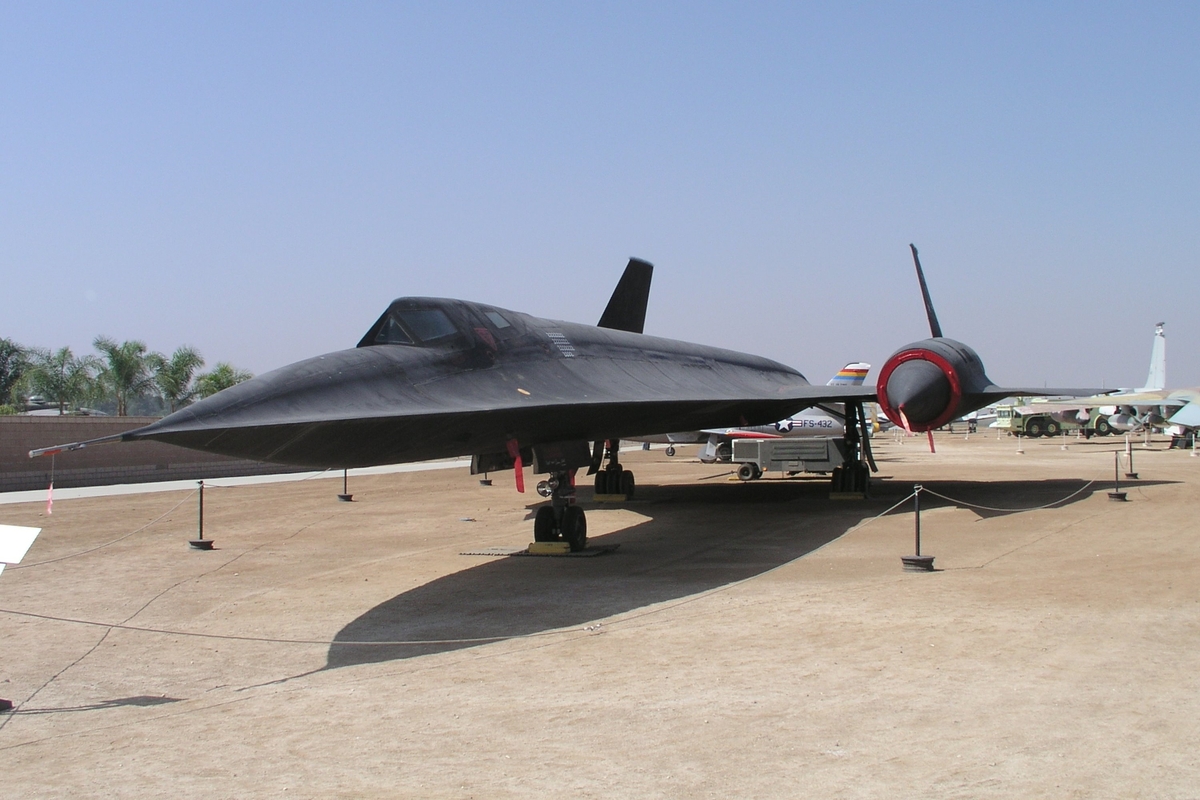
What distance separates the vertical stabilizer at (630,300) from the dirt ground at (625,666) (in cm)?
597

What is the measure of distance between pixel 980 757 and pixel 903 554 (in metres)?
6.46

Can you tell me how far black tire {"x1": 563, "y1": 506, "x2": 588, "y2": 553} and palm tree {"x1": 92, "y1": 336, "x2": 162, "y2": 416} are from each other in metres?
42.2

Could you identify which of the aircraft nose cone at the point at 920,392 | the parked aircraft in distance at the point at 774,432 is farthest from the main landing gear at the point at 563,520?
the parked aircraft in distance at the point at 774,432

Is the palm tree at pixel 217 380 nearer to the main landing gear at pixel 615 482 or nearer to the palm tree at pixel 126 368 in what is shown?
the palm tree at pixel 126 368

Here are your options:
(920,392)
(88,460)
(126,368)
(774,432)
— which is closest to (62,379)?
(126,368)

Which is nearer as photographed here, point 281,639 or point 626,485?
point 281,639

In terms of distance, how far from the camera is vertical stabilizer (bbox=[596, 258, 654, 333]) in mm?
18094

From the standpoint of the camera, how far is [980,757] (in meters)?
4.35

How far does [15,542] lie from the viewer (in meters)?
5.78

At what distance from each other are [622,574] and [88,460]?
941 inches

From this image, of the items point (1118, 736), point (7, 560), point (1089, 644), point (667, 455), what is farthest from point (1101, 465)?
point (7, 560)

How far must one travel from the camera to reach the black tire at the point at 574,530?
37.3 feet

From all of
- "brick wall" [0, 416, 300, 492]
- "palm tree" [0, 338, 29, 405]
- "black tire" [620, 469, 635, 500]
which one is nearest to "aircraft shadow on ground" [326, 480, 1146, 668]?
"black tire" [620, 469, 635, 500]

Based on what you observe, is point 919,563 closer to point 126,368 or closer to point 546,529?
point 546,529
